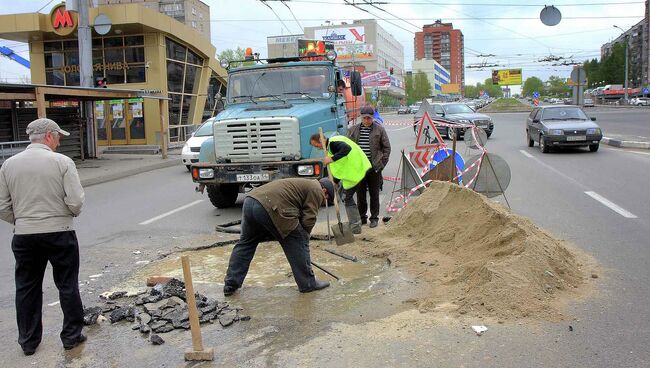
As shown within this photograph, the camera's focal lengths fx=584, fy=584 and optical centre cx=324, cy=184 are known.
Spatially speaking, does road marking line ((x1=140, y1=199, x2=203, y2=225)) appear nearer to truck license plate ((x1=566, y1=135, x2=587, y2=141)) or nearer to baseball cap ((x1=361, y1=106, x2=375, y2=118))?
baseball cap ((x1=361, y1=106, x2=375, y2=118))

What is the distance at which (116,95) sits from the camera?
20.2m

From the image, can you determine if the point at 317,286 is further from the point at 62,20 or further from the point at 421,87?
the point at 421,87

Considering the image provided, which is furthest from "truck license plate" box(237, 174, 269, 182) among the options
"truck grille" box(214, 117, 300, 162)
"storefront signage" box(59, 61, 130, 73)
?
"storefront signage" box(59, 61, 130, 73)

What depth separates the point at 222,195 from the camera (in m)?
10.9

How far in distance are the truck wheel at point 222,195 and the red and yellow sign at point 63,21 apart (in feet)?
55.0

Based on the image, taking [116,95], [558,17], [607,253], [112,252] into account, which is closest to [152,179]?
[116,95]

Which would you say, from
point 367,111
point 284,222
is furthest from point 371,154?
point 284,222

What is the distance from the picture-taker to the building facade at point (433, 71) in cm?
15571

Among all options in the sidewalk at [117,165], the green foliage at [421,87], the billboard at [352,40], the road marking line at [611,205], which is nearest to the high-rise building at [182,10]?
the billboard at [352,40]

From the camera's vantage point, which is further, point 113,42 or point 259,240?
point 113,42

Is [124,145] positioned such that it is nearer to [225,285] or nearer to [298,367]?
[225,285]

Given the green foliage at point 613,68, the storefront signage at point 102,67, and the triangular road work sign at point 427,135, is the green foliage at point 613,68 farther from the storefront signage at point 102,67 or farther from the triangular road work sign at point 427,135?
the triangular road work sign at point 427,135

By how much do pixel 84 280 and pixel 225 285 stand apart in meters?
1.82

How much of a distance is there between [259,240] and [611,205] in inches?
267
